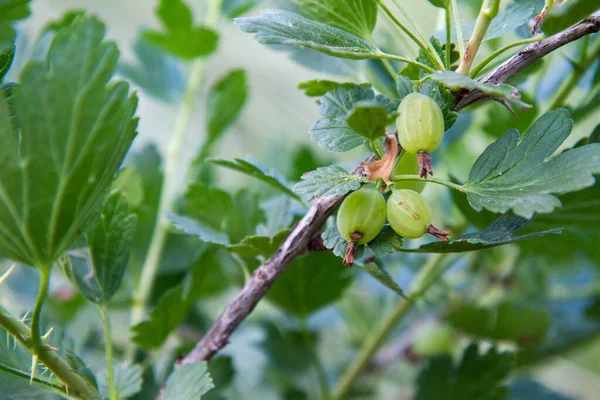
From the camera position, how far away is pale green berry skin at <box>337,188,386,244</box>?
12.1 inches

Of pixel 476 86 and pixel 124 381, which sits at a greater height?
pixel 476 86

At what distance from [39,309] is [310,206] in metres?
0.21

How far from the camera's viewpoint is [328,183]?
0.31 m

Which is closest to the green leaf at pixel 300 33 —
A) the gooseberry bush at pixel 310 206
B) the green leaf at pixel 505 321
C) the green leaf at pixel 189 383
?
the gooseberry bush at pixel 310 206

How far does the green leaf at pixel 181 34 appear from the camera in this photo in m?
0.68

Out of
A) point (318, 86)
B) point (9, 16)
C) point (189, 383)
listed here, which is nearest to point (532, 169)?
point (318, 86)

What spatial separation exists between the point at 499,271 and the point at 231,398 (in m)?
0.50

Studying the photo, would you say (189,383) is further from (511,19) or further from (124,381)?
(511,19)

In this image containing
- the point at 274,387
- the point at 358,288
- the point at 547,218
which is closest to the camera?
the point at 547,218

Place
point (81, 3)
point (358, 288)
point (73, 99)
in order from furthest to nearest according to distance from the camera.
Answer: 1. point (81, 3)
2. point (358, 288)
3. point (73, 99)

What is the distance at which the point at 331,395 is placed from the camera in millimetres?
658

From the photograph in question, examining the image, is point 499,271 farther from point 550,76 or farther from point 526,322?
point 550,76

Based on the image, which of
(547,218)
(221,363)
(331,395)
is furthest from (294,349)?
(547,218)

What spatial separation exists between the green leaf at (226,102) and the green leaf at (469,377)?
1.25ft
